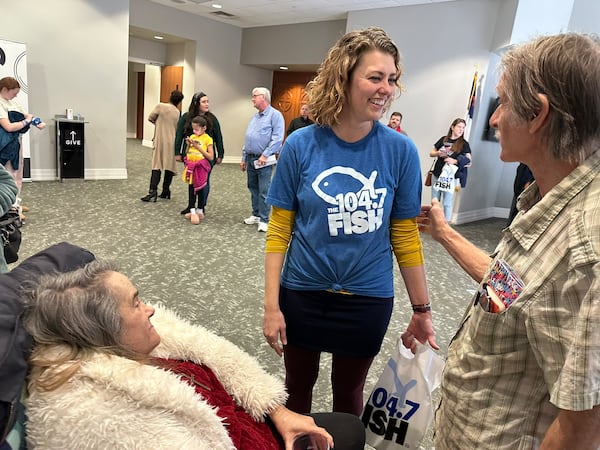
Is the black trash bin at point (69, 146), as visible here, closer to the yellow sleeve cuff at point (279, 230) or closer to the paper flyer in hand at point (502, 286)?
the yellow sleeve cuff at point (279, 230)

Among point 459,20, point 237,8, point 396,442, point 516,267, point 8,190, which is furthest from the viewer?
point 237,8

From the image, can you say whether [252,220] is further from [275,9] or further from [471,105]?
[275,9]

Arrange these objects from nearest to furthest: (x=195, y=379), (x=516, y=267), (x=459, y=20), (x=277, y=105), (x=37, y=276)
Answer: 1. (x=516, y=267)
2. (x=37, y=276)
3. (x=195, y=379)
4. (x=459, y=20)
5. (x=277, y=105)

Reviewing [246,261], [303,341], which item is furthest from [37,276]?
[246,261]

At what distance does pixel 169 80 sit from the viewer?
10578 mm

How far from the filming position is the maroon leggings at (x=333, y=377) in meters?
A: 1.46

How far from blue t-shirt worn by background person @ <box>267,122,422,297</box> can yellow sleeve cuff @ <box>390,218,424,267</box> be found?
0.10 ft

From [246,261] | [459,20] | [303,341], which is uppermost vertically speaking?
[459,20]

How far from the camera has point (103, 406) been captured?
2.61ft

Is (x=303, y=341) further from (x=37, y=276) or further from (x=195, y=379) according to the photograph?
(x=37, y=276)

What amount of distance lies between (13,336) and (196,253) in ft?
10.4

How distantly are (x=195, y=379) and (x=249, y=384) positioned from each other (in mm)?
142

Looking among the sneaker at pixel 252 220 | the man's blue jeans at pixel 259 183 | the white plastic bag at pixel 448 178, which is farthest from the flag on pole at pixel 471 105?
the sneaker at pixel 252 220

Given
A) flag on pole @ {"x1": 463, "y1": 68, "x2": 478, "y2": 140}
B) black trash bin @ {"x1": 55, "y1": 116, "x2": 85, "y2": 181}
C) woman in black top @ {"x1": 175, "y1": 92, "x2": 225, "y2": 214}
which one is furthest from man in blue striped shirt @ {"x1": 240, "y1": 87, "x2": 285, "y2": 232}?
black trash bin @ {"x1": 55, "y1": 116, "x2": 85, "y2": 181}
